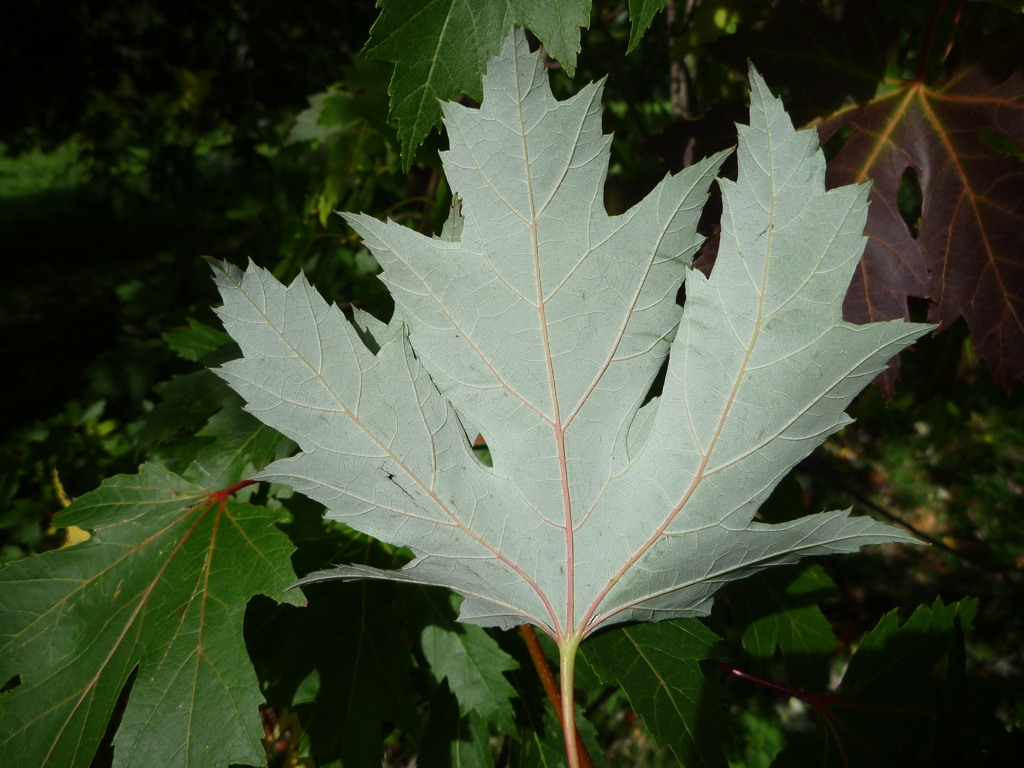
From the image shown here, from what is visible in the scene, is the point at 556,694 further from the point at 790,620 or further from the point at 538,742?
the point at 790,620

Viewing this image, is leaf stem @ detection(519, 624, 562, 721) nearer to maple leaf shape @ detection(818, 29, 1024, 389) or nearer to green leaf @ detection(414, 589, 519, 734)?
green leaf @ detection(414, 589, 519, 734)

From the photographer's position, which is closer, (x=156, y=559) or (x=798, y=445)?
(x=798, y=445)

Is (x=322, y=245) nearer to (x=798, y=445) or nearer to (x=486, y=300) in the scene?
(x=486, y=300)

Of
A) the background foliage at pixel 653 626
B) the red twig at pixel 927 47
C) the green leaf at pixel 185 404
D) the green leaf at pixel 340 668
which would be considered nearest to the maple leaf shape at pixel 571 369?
the background foliage at pixel 653 626

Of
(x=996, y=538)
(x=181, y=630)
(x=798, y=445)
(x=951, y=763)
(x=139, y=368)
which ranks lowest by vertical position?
(x=996, y=538)

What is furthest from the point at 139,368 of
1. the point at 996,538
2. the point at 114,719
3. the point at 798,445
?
the point at 996,538

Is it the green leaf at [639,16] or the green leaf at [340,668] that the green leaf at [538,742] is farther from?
the green leaf at [639,16]

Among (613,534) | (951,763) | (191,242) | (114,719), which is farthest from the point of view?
(191,242)
